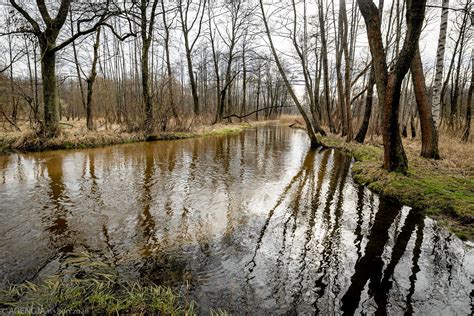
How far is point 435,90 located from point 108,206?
9.90 meters

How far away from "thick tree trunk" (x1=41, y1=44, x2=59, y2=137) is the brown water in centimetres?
420

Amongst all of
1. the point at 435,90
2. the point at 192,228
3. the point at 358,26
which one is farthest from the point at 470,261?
the point at 358,26

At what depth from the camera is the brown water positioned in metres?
2.47

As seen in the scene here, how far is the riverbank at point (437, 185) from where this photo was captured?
4.10 meters

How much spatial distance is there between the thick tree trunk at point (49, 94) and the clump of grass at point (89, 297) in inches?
381

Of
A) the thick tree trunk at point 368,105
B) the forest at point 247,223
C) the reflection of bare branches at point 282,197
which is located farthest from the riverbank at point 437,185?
the thick tree trunk at point 368,105

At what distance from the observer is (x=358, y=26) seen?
16734 mm

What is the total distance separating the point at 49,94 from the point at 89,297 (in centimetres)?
1094

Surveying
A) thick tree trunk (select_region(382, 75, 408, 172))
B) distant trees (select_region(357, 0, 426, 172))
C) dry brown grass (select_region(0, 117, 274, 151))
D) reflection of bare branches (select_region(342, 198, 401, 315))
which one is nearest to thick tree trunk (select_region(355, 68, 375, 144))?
distant trees (select_region(357, 0, 426, 172))

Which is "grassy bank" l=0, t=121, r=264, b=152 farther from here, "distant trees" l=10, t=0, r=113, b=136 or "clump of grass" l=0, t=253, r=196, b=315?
"clump of grass" l=0, t=253, r=196, b=315

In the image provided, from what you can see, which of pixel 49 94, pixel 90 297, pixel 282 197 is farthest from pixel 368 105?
pixel 49 94

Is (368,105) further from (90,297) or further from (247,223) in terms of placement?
(90,297)

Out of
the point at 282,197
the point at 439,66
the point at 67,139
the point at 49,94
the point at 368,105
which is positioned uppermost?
the point at 439,66

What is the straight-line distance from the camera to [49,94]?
33.5ft
